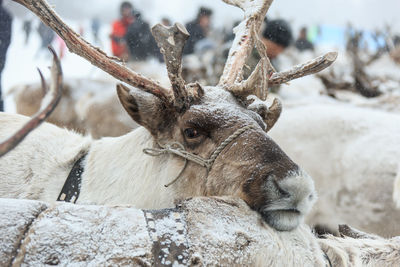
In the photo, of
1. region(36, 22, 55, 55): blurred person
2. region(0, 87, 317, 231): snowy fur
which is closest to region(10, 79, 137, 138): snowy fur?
region(36, 22, 55, 55): blurred person

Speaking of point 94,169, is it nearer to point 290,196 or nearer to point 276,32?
point 290,196

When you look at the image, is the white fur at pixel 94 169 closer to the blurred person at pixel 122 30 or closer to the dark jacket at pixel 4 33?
the dark jacket at pixel 4 33

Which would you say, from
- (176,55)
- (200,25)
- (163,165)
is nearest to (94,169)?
(163,165)

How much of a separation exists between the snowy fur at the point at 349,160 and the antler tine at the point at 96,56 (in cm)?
256

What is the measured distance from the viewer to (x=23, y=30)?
8117 mm

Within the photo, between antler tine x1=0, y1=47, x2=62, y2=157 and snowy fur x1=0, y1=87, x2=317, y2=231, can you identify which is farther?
snowy fur x1=0, y1=87, x2=317, y2=231

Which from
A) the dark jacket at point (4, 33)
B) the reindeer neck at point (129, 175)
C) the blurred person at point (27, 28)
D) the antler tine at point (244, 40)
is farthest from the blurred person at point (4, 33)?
the blurred person at point (27, 28)

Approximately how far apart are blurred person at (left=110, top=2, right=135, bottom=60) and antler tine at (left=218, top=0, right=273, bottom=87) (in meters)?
5.94

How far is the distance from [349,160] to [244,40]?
209cm

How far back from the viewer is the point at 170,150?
2307 millimetres

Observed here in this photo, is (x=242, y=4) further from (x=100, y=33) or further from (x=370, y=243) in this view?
(x=100, y=33)

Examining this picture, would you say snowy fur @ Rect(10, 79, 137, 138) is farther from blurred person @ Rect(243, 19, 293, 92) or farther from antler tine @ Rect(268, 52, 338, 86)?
antler tine @ Rect(268, 52, 338, 86)

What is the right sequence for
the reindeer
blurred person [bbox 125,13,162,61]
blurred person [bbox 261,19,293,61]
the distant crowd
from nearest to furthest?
the reindeer
blurred person [bbox 261,19,293,61]
the distant crowd
blurred person [bbox 125,13,162,61]

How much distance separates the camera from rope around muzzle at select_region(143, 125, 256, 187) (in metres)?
2.10
